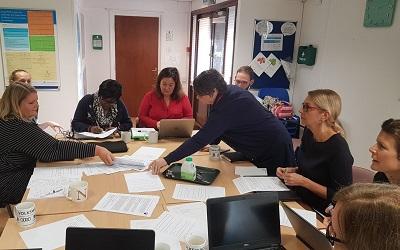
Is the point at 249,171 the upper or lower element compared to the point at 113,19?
lower

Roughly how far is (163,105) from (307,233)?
220 centimetres

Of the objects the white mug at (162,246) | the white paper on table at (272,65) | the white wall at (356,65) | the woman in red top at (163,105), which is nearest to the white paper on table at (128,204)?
Answer: the white mug at (162,246)

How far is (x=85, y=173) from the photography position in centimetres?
208

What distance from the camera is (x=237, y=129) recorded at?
7.66 feet

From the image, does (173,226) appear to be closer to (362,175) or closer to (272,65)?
(362,175)

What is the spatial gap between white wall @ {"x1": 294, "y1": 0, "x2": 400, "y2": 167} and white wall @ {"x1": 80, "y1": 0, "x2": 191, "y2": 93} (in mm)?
2911

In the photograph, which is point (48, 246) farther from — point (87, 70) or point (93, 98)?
point (87, 70)

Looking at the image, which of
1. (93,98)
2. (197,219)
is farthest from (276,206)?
(93,98)

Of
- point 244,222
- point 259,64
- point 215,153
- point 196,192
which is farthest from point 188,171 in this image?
point 259,64

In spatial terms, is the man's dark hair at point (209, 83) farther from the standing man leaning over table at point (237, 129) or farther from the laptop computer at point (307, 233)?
the laptop computer at point (307, 233)

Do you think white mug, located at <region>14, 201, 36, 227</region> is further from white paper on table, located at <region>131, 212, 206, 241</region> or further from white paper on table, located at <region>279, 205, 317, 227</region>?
white paper on table, located at <region>279, 205, 317, 227</region>

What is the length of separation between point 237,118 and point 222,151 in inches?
17.7

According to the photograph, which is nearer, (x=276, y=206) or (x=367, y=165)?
(x=276, y=206)

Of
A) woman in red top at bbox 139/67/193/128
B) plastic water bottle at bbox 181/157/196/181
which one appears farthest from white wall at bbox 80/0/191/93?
plastic water bottle at bbox 181/157/196/181
